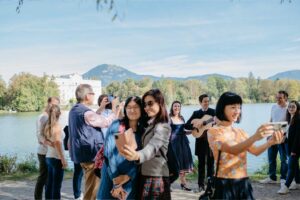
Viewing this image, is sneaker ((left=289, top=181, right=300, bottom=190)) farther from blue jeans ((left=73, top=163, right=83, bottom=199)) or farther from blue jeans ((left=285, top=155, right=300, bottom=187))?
blue jeans ((left=73, top=163, right=83, bottom=199))

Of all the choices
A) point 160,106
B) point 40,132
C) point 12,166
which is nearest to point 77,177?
point 40,132

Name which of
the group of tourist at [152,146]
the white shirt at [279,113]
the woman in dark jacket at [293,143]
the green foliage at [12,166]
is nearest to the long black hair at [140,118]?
the group of tourist at [152,146]

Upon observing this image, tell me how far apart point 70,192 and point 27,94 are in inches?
2340

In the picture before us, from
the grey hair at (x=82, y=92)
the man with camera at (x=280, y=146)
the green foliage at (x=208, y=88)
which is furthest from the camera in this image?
the green foliage at (x=208, y=88)

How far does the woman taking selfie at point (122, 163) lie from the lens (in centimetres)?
305

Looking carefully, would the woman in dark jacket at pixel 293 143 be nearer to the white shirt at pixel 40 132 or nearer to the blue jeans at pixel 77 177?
the blue jeans at pixel 77 177

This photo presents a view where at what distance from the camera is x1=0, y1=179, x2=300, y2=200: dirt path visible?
6.11 m

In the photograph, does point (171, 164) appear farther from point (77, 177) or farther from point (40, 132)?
point (77, 177)

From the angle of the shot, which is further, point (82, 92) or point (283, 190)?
point (283, 190)

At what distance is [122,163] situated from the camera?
10.1 ft

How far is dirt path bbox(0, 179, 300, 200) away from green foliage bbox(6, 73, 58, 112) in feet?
184

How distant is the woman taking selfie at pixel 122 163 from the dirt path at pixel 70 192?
10.2ft

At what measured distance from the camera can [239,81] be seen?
3088 inches

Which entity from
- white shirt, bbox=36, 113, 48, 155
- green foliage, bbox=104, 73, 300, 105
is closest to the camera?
white shirt, bbox=36, 113, 48, 155
